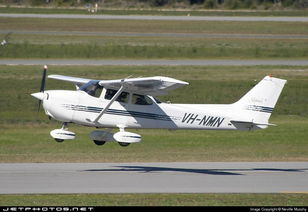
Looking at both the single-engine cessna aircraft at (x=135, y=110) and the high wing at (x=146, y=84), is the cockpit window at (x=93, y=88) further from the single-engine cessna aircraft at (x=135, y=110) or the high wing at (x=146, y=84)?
the high wing at (x=146, y=84)

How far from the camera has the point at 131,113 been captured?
2192cm

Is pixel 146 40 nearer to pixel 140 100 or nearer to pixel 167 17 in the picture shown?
pixel 167 17

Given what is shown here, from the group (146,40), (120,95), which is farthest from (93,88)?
(146,40)

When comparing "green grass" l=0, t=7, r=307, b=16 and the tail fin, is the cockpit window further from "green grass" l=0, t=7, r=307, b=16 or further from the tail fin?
"green grass" l=0, t=7, r=307, b=16

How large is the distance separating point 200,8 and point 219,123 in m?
61.0

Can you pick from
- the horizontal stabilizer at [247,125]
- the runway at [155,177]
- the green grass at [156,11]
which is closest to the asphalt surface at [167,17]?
the green grass at [156,11]

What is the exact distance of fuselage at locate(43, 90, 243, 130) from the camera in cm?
2139

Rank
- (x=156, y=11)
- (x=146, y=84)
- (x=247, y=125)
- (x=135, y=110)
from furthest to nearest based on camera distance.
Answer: (x=156, y=11)
(x=247, y=125)
(x=135, y=110)
(x=146, y=84)

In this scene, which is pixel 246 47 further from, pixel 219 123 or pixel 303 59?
pixel 219 123

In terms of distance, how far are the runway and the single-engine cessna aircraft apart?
1.03 meters

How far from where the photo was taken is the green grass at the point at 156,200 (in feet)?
56.6

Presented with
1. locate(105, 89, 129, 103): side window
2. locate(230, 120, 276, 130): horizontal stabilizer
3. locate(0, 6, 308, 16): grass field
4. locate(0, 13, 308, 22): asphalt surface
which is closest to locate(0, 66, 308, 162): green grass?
locate(230, 120, 276, 130): horizontal stabilizer

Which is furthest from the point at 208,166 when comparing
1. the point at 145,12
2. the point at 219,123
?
the point at 145,12

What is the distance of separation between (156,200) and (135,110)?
4.75 m
